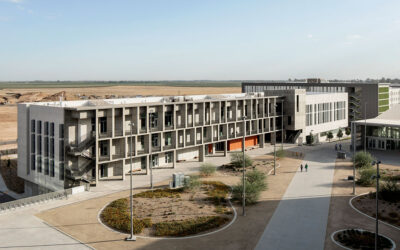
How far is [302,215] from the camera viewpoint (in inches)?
1385

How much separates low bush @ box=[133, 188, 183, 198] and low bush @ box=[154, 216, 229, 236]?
29.1ft

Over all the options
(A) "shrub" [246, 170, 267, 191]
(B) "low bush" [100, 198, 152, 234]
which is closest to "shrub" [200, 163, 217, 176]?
(A) "shrub" [246, 170, 267, 191]

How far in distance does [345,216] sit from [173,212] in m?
17.3

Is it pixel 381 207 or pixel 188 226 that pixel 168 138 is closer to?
pixel 188 226

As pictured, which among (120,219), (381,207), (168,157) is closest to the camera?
(120,219)

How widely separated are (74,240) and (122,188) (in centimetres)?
1653

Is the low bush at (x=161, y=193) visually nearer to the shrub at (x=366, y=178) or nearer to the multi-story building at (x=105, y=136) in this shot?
the multi-story building at (x=105, y=136)

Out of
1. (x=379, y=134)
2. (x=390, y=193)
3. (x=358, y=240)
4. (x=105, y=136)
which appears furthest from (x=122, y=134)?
(x=379, y=134)

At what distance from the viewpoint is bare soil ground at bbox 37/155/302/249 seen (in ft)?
94.4

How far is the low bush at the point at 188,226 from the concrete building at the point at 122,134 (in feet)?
32.4

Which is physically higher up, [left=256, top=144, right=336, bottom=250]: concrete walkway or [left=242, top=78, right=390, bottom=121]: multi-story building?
[left=242, top=78, right=390, bottom=121]: multi-story building

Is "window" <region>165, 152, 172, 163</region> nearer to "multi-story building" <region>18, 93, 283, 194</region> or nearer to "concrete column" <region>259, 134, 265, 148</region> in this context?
"multi-story building" <region>18, 93, 283, 194</region>

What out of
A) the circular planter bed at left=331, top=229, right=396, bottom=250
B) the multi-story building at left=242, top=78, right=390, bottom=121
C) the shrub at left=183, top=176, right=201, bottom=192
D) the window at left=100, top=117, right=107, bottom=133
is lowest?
the circular planter bed at left=331, top=229, right=396, bottom=250

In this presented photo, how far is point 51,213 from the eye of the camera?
3675 centimetres
